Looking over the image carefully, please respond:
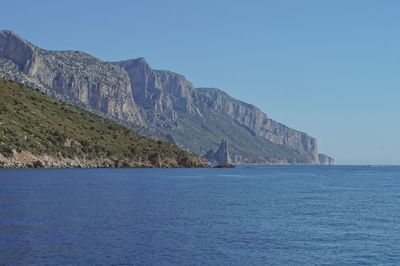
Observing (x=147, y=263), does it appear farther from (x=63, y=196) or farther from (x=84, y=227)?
(x=63, y=196)

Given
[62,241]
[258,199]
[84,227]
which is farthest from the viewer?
[258,199]

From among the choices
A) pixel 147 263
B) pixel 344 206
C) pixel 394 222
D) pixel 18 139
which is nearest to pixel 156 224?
pixel 147 263

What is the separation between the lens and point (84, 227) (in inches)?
2655

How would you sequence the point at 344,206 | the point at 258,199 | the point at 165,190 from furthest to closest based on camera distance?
the point at 165,190 → the point at 258,199 → the point at 344,206

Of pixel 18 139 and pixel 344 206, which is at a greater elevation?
pixel 18 139

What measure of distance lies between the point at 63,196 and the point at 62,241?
1837 inches

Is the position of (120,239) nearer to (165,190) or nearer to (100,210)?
(100,210)

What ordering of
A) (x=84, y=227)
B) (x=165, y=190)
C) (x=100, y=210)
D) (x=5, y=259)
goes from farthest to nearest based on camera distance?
(x=165, y=190) → (x=100, y=210) → (x=84, y=227) → (x=5, y=259)

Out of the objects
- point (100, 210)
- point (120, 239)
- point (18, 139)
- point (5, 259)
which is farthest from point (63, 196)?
point (18, 139)

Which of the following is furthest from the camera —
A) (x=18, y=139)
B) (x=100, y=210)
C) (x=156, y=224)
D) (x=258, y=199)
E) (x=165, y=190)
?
(x=18, y=139)

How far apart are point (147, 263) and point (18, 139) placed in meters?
155

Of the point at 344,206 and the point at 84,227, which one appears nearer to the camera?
the point at 84,227

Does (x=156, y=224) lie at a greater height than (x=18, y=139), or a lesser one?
lesser

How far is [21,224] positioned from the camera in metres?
67.5
